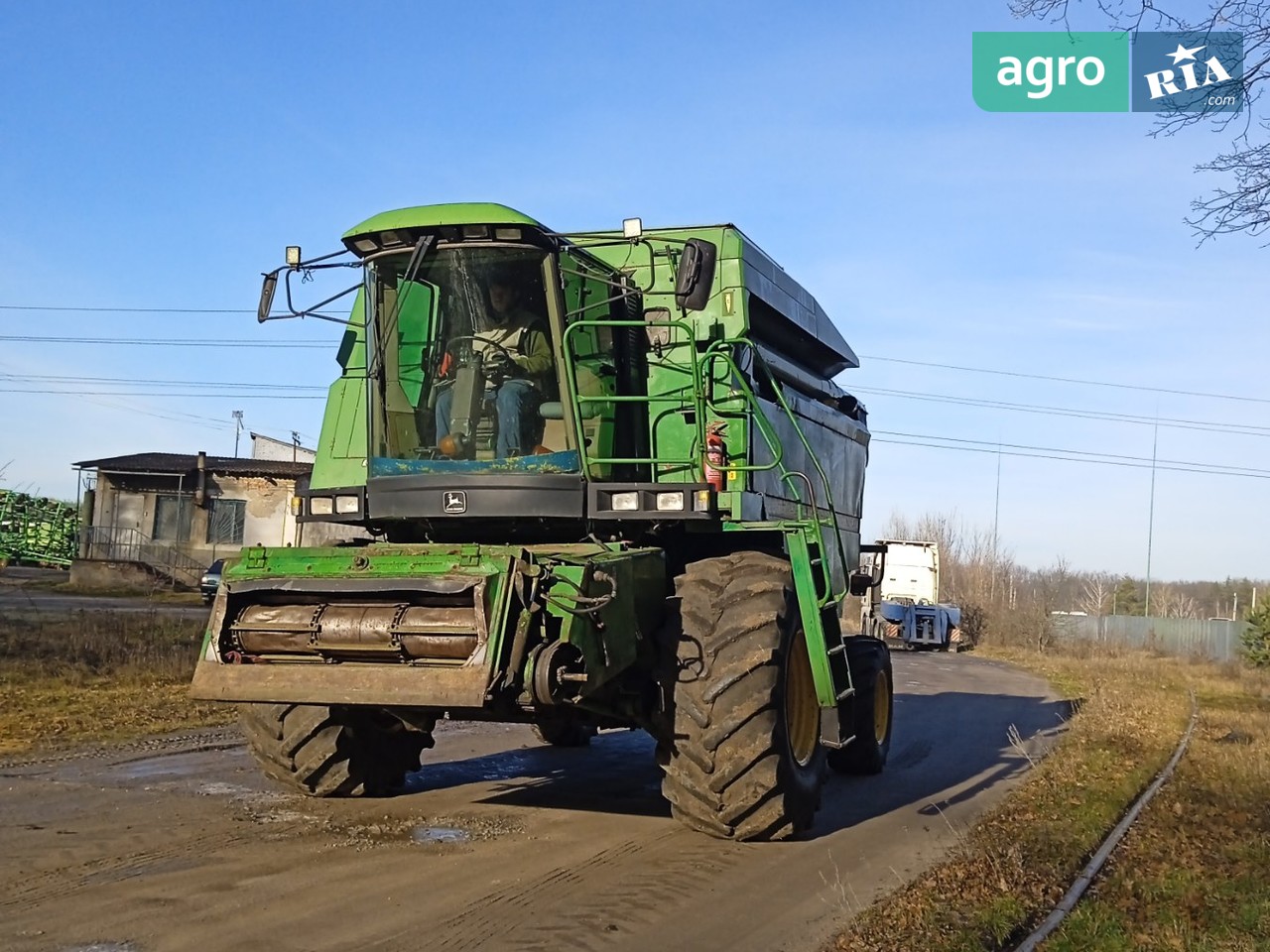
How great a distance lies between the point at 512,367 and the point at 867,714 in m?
4.96

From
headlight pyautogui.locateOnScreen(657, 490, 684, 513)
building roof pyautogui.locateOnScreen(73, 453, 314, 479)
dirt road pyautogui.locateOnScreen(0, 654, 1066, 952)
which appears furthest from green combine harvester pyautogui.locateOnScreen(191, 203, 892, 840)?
building roof pyautogui.locateOnScreen(73, 453, 314, 479)

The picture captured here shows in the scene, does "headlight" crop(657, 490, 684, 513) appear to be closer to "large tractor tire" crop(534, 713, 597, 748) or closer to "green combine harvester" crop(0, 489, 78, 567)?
"large tractor tire" crop(534, 713, 597, 748)

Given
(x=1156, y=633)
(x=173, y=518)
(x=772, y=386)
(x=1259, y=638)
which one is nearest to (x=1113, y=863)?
(x=772, y=386)

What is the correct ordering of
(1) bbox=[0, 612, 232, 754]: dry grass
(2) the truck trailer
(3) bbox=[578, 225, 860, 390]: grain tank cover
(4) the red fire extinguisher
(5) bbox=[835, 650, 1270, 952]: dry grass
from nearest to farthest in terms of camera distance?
(5) bbox=[835, 650, 1270, 952]: dry grass < (4) the red fire extinguisher < (3) bbox=[578, 225, 860, 390]: grain tank cover < (1) bbox=[0, 612, 232, 754]: dry grass < (2) the truck trailer

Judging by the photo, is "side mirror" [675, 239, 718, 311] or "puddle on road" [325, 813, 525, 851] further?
"puddle on road" [325, 813, 525, 851]

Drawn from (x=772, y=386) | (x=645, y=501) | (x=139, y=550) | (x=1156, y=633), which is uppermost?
(x=772, y=386)

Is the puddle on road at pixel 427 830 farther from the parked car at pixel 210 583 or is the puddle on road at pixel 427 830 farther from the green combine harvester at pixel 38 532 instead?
the green combine harvester at pixel 38 532

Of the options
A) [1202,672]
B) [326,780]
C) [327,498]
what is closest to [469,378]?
[327,498]

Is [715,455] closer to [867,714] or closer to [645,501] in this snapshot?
[645,501]

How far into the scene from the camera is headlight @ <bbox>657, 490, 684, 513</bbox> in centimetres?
743

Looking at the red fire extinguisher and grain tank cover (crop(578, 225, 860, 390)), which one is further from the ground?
grain tank cover (crop(578, 225, 860, 390))

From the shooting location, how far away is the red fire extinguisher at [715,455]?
801 centimetres

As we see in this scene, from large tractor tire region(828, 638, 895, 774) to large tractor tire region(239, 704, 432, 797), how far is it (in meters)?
4.19

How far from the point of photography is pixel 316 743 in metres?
7.81
